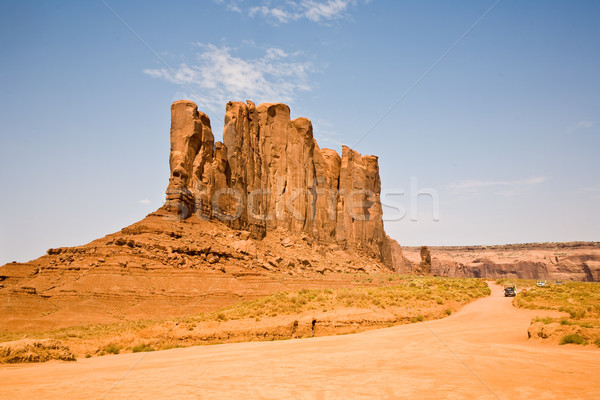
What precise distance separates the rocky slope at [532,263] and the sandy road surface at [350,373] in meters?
107

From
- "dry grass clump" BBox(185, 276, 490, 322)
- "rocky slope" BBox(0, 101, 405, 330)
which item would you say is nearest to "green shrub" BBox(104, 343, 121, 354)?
"dry grass clump" BBox(185, 276, 490, 322)

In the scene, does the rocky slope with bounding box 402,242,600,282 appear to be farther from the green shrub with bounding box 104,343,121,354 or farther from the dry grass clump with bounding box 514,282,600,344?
the green shrub with bounding box 104,343,121,354

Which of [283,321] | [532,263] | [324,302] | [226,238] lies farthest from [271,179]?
[532,263]

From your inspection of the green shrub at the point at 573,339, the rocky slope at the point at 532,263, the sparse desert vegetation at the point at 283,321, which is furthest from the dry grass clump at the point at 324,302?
the rocky slope at the point at 532,263

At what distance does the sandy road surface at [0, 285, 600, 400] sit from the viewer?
846cm

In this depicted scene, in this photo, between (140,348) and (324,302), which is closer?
(140,348)

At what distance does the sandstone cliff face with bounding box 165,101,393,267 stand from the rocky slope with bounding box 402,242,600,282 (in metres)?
40.3

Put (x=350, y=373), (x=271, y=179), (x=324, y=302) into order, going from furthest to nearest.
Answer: (x=271, y=179) → (x=324, y=302) → (x=350, y=373)

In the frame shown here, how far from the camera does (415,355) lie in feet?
41.9

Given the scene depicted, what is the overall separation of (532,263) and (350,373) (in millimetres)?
153967

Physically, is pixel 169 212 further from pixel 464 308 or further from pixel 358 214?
pixel 358 214

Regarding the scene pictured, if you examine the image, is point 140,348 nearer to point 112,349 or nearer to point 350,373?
point 112,349

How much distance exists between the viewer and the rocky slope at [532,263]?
13550cm

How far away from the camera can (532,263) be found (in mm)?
144625
